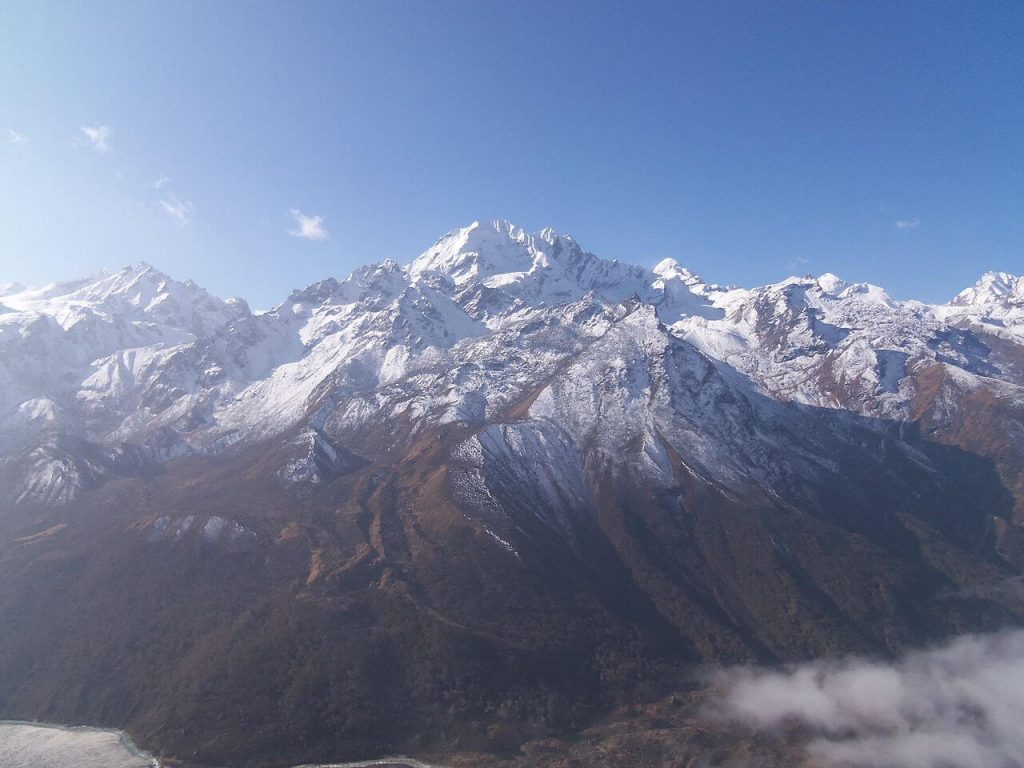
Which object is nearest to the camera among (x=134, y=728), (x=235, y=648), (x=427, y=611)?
(x=134, y=728)

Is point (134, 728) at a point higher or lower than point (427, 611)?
lower

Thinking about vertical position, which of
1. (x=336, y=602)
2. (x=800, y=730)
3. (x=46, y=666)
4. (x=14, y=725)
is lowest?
(x=14, y=725)

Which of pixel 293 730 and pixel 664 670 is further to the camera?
→ pixel 664 670

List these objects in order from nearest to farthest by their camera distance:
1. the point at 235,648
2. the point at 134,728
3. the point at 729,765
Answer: the point at 729,765 → the point at 134,728 → the point at 235,648

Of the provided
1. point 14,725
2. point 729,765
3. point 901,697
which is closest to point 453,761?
point 729,765

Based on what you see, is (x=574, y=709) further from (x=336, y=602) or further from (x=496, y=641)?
(x=336, y=602)

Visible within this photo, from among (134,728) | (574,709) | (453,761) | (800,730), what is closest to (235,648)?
(134,728)

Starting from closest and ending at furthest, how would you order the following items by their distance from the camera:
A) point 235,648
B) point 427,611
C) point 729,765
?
point 729,765
point 235,648
point 427,611

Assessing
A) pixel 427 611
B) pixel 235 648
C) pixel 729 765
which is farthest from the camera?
pixel 427 611

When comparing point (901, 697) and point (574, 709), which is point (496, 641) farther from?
point (901, 697)
